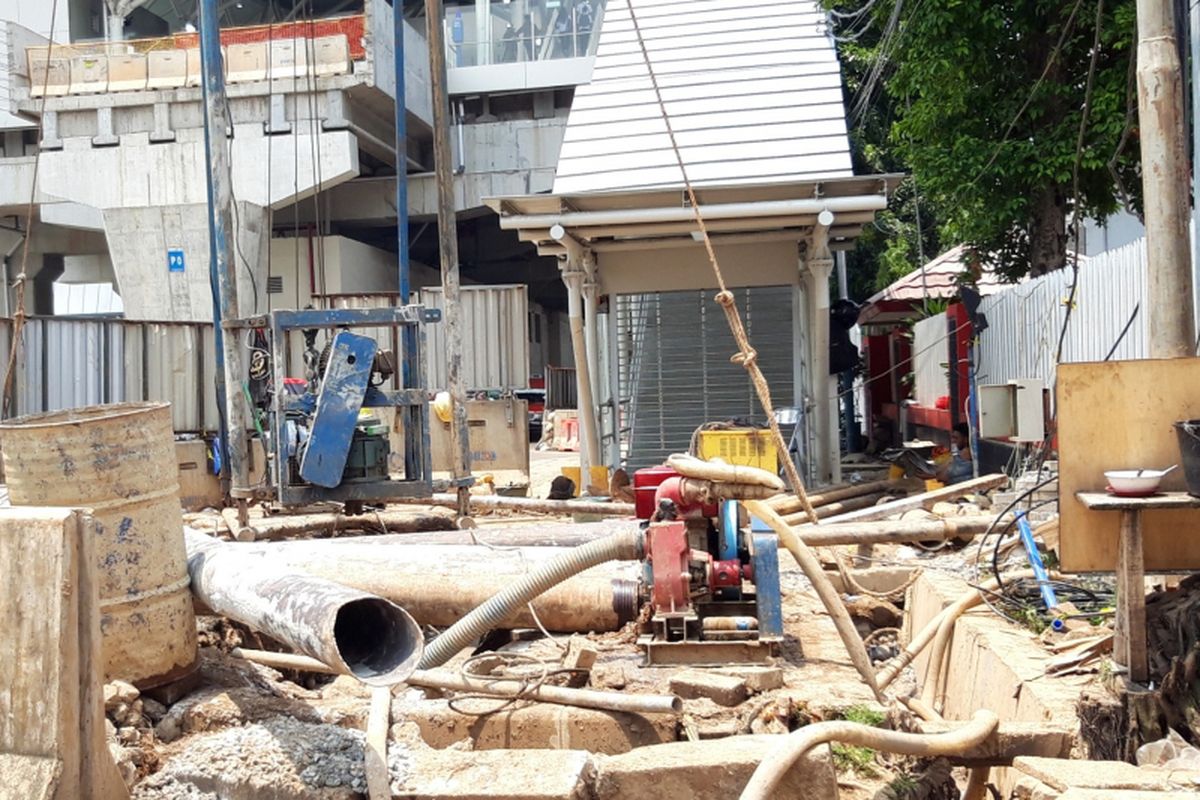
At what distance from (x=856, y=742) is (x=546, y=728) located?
1643 millimetres

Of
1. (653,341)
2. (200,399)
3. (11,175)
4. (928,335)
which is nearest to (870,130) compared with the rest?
(928,335)

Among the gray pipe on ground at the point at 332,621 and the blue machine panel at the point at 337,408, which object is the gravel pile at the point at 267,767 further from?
the blue machine panel at the point at 337,408

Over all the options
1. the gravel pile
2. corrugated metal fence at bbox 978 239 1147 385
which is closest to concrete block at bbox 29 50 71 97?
corrugated metal fence at bbox 978 239 1147 385

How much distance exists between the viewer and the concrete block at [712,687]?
5699mm

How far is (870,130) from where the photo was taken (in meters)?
24.9

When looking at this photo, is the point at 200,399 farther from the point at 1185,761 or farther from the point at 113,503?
the point at 1185,761

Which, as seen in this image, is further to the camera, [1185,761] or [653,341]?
[653,341]

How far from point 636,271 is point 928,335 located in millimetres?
4819

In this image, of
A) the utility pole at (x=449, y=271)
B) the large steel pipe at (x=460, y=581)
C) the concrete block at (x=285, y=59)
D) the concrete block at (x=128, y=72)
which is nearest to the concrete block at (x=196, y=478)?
the utility pole at (x=449, y=271)

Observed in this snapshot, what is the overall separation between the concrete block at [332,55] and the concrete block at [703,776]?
25.7 meters

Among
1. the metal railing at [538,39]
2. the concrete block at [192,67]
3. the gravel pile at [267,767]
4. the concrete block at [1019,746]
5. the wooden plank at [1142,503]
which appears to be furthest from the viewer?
the metal railing at [538,39]

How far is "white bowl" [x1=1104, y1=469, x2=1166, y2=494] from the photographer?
4.89 meters

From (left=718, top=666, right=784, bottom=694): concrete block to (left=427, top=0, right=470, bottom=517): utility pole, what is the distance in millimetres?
6176

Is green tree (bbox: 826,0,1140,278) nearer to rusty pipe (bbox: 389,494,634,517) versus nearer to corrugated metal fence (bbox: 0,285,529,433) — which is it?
rusty pipe (bbox: 389,494,634,517)
